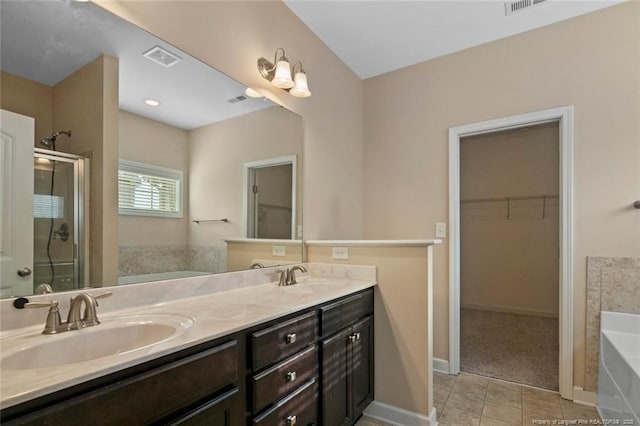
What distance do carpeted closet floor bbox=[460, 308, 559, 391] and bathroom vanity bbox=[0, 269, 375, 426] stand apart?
1357 millimetres

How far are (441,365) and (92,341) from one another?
2489mm

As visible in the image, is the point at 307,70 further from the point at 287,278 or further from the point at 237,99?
the point at 287,278

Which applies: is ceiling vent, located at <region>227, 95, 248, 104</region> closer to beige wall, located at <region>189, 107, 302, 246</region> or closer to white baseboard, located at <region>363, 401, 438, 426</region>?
beige wall, located at <region>189, 107, 302, 246</region>

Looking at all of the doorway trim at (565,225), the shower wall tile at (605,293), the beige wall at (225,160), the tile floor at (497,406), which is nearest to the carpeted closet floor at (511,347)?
the tile floor at (497,406)

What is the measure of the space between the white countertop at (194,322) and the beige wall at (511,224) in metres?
3.29

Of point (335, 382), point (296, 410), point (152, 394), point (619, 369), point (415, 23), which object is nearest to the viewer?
point (152, 394)

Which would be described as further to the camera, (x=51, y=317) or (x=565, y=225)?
(x=565, y=225)

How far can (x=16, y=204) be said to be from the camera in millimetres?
991

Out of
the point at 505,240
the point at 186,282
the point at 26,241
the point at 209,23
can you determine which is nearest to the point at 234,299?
the point at 186,282

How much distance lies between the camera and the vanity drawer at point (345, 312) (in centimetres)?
153

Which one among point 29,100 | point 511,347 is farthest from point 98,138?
point 511,347

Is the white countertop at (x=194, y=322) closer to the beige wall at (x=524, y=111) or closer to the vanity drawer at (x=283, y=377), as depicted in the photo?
the vanity drawer at (x=283, y=377)

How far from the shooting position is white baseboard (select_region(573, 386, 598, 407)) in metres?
2.07

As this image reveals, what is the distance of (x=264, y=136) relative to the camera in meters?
2.02
